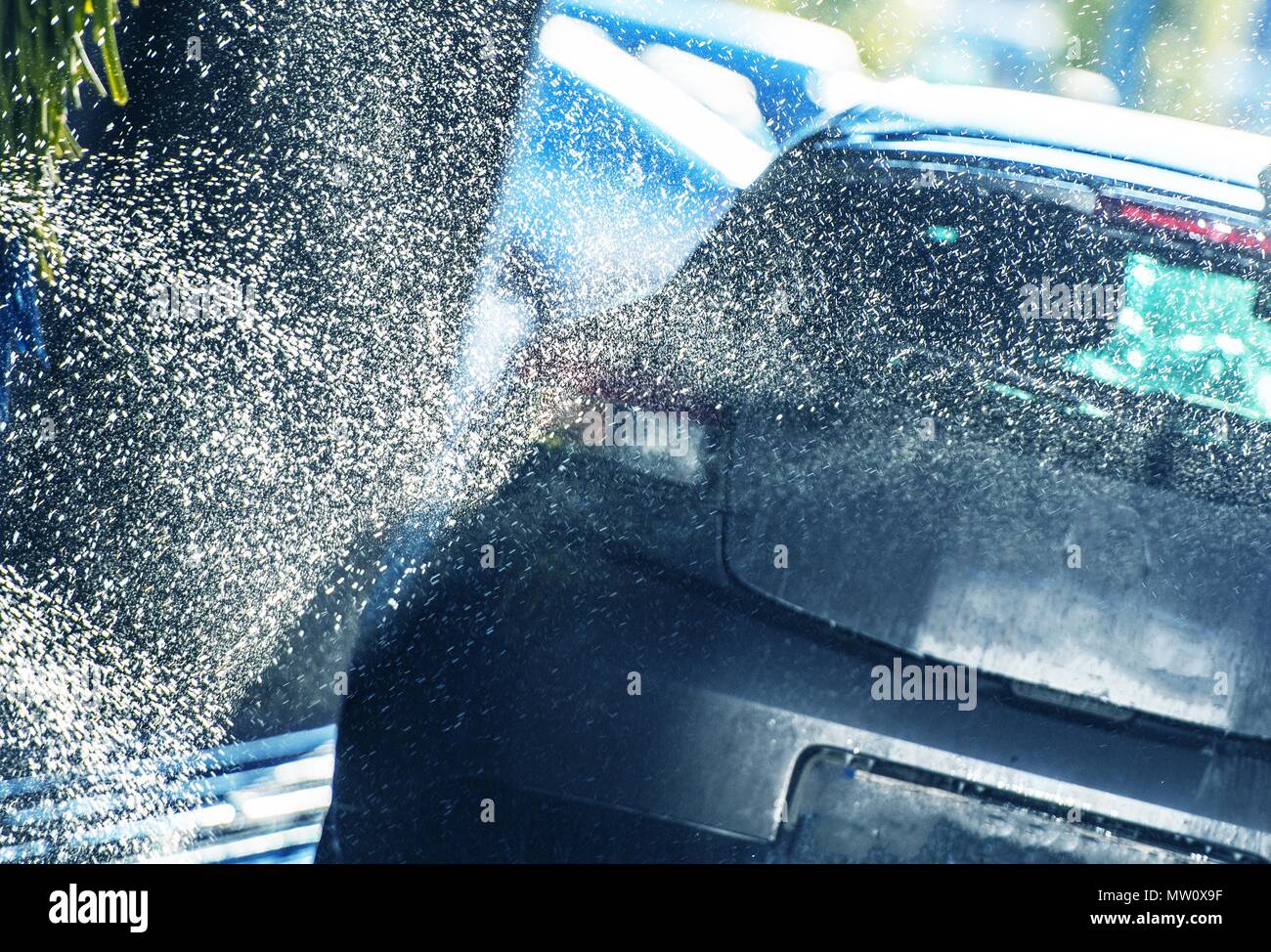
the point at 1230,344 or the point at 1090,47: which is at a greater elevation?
the point at 1090,47

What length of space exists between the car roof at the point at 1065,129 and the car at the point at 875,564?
0.25 feet

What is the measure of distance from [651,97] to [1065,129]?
6.74 ft

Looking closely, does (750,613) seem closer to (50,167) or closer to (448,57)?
(50,167)

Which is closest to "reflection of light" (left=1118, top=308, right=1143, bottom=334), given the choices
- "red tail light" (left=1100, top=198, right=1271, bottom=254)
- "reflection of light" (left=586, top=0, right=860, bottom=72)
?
"red tail light" (left=1100, top=198, right=1271, bottom=254)

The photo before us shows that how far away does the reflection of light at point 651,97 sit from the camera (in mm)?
3131

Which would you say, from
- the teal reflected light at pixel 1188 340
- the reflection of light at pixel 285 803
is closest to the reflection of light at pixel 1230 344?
the teal reflected light at pixel 1188 340

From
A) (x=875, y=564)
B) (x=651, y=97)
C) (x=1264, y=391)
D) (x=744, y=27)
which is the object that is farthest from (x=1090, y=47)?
(x=875, y=564)

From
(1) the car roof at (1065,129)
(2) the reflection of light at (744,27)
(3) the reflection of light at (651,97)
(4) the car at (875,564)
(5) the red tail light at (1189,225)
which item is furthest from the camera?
Answer: (2) the reflection of light at (744,27)

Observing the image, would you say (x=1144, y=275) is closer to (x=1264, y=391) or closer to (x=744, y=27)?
(x=1264, y=391)

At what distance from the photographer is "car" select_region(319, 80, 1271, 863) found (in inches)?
45.3

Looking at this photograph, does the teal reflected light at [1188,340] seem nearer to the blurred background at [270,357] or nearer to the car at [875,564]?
the car at [875,564]

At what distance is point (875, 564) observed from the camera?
→ 3.82ft

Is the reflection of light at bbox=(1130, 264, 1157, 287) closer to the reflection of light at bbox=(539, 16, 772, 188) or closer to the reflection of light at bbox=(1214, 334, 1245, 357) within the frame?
the reflection of light at bbox=(1214, 334, 1245, 357)

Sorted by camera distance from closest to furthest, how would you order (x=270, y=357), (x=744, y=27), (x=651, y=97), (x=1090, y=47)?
(x=270, y=357) < (x=651, y=97) < (x=744, y=27) < (x=1090, y=47)
